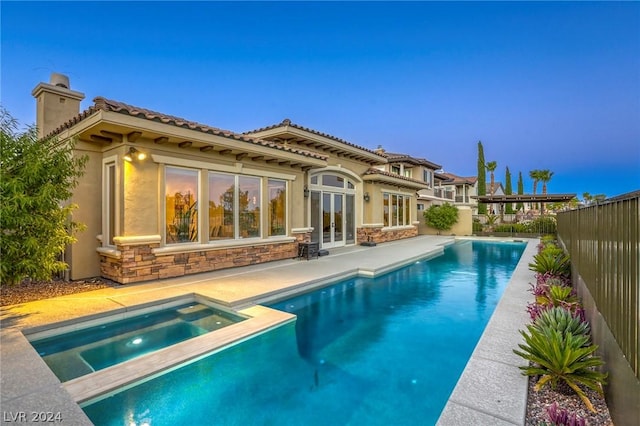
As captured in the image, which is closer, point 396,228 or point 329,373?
point 329,373

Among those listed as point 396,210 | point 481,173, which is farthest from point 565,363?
point 481,173

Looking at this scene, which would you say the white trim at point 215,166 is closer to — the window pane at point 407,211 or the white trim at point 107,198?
the white trim at point 107,198

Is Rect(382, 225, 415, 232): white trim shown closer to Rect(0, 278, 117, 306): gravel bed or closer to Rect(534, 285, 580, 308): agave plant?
Rect(534, 285, 580, 308): agave plant

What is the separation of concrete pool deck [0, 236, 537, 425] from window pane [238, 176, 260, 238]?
1392mm

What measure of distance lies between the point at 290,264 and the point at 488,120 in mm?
45280

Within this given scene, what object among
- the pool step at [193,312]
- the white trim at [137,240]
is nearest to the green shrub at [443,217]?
the white trim at [137,240]

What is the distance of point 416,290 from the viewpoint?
356 inches

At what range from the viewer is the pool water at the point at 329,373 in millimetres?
3480

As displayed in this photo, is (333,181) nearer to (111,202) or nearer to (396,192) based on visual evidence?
(396,192)

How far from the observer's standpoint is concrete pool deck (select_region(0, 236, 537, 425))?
123 inches

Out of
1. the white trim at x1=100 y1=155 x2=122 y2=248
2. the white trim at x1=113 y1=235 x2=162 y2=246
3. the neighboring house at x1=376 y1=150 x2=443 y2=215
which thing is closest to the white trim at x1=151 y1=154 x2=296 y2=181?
the white trim at x1=100 y1=155 x2=122 y2=248

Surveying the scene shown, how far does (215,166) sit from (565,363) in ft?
30.5

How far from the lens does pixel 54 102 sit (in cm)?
1016

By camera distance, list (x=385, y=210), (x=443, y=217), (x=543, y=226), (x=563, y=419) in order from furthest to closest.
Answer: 1. (x=443, y=217)
2. (x=543, y=226)
3. (x=385, y=210)
4. (x=563, y=419)
